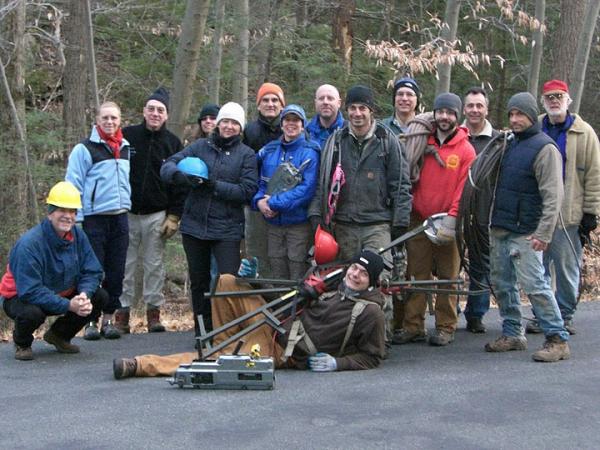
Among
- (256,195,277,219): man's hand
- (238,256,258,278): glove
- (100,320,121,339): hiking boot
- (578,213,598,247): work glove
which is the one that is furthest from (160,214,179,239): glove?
(578,213,598,247): work glove

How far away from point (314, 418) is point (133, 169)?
401 centimetres

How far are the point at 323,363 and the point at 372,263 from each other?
0.87 metres

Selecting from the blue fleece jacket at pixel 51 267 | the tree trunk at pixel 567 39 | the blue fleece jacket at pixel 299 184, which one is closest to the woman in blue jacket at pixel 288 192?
the blue fleece jacket at pixel 299 184

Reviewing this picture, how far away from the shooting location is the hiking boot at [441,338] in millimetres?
8203

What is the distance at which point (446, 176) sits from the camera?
8070 mm

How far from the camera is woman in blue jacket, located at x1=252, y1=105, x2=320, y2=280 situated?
7828 mm

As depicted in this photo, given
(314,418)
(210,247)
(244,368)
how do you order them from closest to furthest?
(314,418), (244,368), (210,247)

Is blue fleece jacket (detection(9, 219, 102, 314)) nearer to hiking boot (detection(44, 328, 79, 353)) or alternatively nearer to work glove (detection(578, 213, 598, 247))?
hiking boot (detection(44, 328, 79, 353))

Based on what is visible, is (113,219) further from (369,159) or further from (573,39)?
(573,39)

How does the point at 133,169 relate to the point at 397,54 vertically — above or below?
below

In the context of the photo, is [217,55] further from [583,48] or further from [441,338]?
[441,338]

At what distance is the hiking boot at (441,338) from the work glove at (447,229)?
3.03 ft

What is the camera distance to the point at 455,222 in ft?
25.8

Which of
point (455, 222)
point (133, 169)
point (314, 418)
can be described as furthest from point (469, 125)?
point (314, 418)
